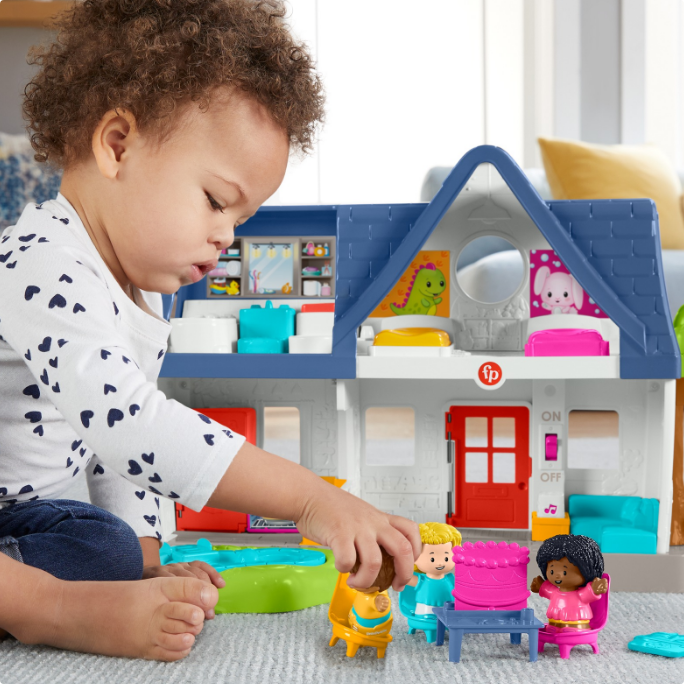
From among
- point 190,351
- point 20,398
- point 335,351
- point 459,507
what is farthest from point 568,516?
point 20,398

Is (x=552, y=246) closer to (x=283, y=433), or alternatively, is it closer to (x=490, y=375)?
(x=490, y=375)

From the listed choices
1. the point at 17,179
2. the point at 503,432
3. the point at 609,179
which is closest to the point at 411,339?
the point at 609,179

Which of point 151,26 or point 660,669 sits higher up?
point 151,26

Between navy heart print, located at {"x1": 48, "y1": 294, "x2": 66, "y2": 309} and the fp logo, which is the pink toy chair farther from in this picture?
navy heart print, located at {"x1": 48, "y1": 294, "x2": 66, "y2": 309}

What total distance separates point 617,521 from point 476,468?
0.83 metres

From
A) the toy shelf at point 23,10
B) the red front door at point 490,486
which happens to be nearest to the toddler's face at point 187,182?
the red front door at point 490,486

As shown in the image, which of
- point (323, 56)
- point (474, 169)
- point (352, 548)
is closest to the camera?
point (352, 548)

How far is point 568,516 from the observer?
1044 mm

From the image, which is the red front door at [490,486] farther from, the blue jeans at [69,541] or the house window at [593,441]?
the blue jeans at [69,541]

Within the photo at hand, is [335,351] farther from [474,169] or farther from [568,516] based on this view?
[568,516]

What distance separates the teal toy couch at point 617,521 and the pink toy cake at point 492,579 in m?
0.33

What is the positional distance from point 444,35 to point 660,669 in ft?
7.76

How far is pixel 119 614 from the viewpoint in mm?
571

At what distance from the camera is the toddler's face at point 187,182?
58cm
